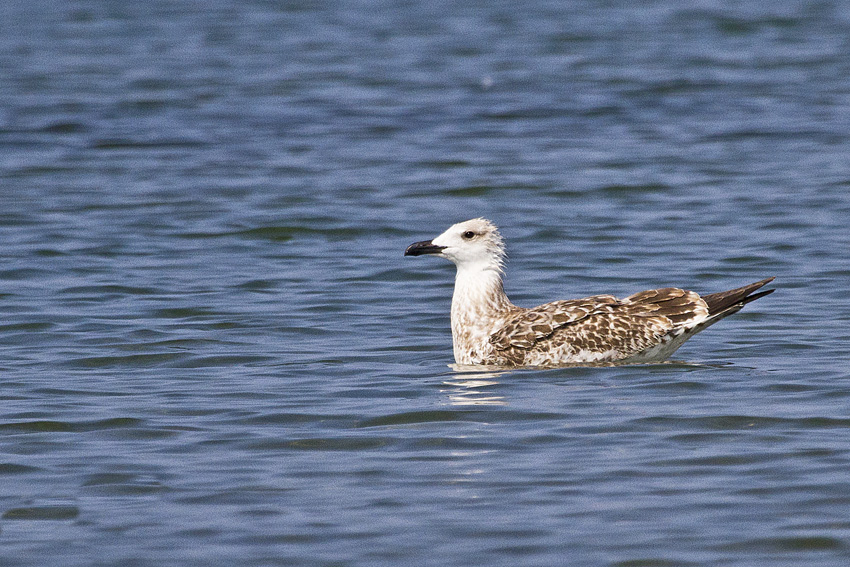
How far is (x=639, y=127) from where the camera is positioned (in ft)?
73.0

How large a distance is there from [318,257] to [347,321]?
2.96 metres

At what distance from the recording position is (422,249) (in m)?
10.8

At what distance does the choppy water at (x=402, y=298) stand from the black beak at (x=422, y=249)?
0.82 metres

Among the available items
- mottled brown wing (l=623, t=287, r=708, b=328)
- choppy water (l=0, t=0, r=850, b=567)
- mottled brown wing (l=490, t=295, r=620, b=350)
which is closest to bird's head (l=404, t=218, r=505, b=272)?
mottled brown wing (l=490, t=295, r=620, b=350)

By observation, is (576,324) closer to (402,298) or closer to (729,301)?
(729,301)

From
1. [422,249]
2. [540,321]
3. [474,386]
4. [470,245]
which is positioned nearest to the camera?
[474,386]

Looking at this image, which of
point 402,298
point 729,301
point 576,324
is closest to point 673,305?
point 729,301

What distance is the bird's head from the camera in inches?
432

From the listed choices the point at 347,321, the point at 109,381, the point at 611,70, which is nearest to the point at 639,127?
the point at 611,70

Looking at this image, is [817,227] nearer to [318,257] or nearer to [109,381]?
[318,257]

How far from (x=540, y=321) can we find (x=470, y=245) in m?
0.81

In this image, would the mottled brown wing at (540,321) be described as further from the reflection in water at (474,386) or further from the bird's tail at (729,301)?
the bird's tail at (729,301)

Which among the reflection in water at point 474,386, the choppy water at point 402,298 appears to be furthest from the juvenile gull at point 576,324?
the choppy water at point 402,298

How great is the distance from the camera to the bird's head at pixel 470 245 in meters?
11.0
